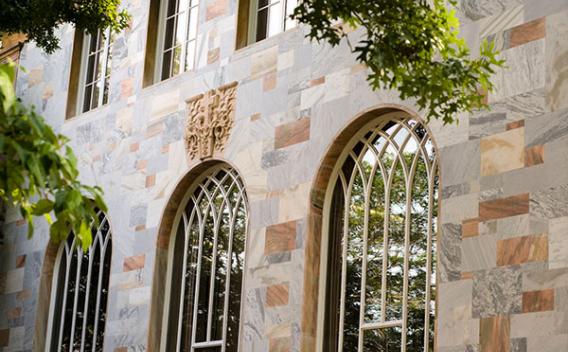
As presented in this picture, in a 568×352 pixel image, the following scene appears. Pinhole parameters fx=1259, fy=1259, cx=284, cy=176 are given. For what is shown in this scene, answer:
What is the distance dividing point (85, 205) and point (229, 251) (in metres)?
10.3

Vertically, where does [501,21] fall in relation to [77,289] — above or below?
above

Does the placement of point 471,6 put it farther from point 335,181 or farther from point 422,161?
point 335,181

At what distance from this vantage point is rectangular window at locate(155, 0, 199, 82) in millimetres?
20219

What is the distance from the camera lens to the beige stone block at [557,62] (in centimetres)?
1324

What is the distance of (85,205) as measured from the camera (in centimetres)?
801

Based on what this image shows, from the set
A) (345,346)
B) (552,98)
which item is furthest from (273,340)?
(552,98)

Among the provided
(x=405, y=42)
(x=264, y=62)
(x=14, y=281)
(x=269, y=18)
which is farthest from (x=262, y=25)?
(x=405, y=42)

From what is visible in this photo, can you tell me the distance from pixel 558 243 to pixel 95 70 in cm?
1201

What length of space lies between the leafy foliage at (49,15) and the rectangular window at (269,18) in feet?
7.97

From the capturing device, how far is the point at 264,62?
714 inches

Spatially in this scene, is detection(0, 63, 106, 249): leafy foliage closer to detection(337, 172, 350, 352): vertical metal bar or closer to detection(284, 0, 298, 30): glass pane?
detection(337, 172, 350, 352): vertical metal bar

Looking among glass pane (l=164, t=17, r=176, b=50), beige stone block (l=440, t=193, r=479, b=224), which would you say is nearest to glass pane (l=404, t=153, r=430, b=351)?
beige stone block (l=440, t=193, r=479, b=224)

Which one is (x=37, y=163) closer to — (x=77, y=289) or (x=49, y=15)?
(x=49, y=15)

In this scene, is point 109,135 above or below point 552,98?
above
